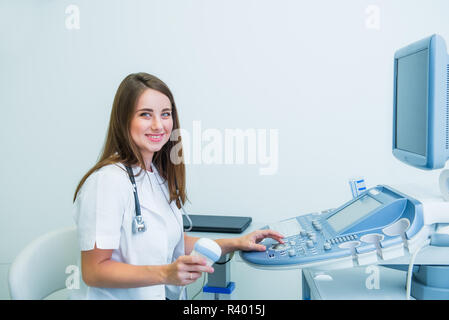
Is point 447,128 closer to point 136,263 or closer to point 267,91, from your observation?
point 136,263

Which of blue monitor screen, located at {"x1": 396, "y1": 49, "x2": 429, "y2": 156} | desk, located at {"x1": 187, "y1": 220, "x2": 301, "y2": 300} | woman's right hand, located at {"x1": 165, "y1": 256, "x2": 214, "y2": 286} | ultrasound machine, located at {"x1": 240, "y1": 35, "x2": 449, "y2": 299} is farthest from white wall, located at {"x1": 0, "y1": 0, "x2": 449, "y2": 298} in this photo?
woman's right hand, located at {"x1": 165, "y1": 256, "x2": 214, "y2": 286}

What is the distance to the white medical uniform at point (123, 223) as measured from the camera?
3.42 ft

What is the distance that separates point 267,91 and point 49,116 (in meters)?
1.11

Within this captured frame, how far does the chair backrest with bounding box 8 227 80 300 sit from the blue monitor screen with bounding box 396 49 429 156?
0.98 m

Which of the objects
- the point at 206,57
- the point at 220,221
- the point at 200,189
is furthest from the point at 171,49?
the point at 220,221

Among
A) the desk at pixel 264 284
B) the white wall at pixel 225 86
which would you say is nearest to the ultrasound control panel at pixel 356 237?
the white wall at pixel 225 86

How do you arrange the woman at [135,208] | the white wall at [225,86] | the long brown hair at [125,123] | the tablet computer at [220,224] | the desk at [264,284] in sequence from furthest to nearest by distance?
1. the desk at [264,284]
2. the white wall at [225,86]
3. the tablet computer at [220,224]
4. the long brown hair at [125,123]
5. the woman at [135,208]

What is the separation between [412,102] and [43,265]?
1.06 m

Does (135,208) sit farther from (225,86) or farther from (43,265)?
(225,86)

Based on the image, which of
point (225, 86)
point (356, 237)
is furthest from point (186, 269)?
point (225, 86)

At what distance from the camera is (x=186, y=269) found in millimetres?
931

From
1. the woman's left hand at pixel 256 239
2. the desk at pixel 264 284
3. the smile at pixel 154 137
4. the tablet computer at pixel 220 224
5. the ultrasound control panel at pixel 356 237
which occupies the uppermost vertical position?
the smile at pixel 154 137

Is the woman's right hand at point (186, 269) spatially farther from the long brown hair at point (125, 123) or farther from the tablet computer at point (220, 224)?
the tablet computer at point (220, 224)

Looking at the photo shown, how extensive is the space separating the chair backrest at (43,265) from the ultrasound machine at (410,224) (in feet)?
1.76
